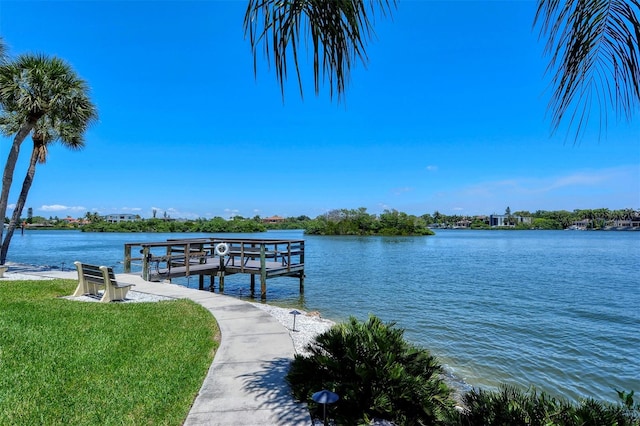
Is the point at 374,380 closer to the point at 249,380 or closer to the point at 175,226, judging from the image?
the point at 249,380

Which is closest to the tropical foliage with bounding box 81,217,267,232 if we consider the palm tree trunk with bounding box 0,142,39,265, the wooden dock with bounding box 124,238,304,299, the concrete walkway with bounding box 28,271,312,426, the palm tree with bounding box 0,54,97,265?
the palm tree trunk with bounding box 0,142,39,265

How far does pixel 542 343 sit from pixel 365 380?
7.96 meters

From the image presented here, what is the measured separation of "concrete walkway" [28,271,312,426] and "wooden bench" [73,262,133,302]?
3.43 meters

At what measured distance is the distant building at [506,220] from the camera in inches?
6903

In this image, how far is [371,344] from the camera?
4.38m

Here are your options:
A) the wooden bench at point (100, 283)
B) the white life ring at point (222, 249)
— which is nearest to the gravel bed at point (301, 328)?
the wooden bench at point (100, 283)

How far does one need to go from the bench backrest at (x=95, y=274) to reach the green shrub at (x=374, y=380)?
6796 millimetres

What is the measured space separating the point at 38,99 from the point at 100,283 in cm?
992

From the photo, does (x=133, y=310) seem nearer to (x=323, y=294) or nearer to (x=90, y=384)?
(x=90, y=384)

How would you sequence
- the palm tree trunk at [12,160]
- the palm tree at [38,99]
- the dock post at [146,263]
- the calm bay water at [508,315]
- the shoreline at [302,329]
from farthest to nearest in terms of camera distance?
1. the palm tree trunk at [12,160]
2. the palm tree at [38,99]
3. the dock post at [146,263]
4. the calm bay water at [508,315]
5. the shoreline at [302,329]

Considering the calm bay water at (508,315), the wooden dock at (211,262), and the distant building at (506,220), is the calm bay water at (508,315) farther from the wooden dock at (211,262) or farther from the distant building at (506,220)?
the distant building at (506,220)

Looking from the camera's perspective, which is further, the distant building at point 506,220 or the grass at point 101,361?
the distant building at point 506,220

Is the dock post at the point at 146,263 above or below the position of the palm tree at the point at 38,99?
below

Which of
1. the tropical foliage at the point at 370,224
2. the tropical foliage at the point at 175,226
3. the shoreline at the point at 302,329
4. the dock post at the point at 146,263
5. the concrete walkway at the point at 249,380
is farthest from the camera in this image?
the tropical foliage at the point at 175,226
